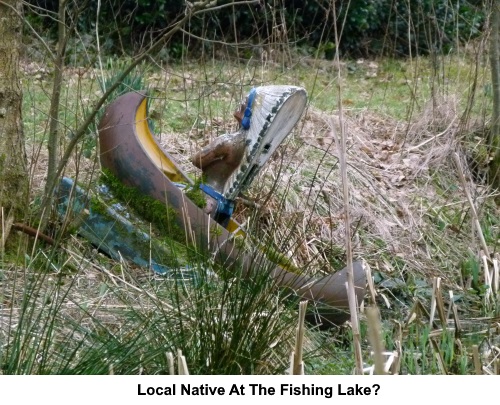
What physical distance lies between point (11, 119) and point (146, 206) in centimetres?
83

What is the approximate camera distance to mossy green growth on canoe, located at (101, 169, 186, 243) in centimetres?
483

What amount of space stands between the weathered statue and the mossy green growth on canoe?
22 cm

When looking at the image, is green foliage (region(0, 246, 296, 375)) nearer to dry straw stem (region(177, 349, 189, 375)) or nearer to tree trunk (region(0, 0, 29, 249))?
dry straw stem (region(177, 349, 189, 375))

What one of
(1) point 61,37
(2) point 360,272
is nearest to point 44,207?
(1) point 61,37

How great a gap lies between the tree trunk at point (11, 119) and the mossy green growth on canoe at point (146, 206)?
0.45 m

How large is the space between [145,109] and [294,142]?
231 cm

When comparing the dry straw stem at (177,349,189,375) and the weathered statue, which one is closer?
the dry straw stem at (177,349,189,375)

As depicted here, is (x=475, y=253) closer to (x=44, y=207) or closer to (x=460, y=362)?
(x=460, y=362)

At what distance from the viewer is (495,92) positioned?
7.61 meters

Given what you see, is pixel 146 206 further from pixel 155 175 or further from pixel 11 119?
pixel 11 119

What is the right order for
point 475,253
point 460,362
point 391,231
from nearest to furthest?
point 460,362, point 475,253, point 391,231

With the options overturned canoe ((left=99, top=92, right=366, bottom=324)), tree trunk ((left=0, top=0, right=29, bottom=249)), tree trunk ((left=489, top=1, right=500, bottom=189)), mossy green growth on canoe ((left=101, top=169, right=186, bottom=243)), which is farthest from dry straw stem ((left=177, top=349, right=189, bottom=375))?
tree trunk ((left=489, top=1, right=500, bottom=189))

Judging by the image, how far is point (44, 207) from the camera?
4.45 metres

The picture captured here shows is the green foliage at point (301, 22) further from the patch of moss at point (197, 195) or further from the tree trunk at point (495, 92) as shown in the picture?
the patch of moss at point (197, 195)
